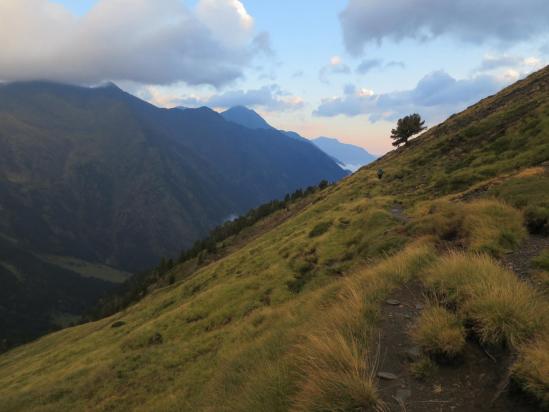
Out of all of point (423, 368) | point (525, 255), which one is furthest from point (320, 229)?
point (423, 368)

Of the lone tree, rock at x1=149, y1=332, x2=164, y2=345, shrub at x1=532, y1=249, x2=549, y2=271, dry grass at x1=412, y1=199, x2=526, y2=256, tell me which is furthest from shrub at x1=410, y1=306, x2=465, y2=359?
the lone tree

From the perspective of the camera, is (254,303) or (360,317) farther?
(254,303)

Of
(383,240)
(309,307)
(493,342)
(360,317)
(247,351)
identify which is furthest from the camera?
(383,240)

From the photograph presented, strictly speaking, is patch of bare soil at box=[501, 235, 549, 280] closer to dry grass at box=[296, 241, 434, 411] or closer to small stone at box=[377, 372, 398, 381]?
dry grass at box=[296, 241, 434, 411]

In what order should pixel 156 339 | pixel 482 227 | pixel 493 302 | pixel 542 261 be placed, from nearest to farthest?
pixel 493 302 → pixel 542 261 → pixel 482 227 → pixel 156 339

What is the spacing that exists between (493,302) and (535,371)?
5.62 feet

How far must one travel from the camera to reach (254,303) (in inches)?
Answer: 957

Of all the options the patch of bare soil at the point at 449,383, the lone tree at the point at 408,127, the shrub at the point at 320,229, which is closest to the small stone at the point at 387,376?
the patch of bare soil at the point at 449,383

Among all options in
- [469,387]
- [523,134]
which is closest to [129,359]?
[469,387]

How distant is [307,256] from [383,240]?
8.95m

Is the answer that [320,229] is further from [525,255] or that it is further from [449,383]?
[449,383]

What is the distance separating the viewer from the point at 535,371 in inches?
233

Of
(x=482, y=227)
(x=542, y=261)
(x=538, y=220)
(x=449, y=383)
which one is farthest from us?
(x=538, y=220)

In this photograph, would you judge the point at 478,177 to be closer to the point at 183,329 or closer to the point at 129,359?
the point at 183,329
